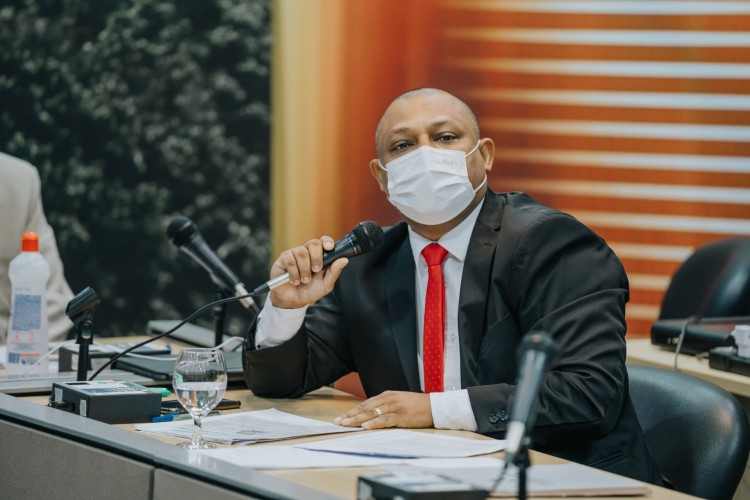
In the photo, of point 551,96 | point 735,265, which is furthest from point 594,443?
point 551,96

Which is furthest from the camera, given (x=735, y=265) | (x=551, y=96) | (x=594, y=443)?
(x=551, y=96)

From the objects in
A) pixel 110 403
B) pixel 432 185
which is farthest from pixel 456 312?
pixel 110 403

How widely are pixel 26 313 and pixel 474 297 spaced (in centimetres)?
113

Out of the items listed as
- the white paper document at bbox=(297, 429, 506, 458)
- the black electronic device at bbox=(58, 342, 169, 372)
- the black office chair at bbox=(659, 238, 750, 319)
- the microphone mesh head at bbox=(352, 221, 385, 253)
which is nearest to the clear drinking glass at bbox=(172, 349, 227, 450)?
the white paper document at bbox=(297, 429, 506, 458)

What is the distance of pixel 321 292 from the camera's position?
7.64ft

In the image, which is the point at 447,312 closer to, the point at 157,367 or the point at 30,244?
the point at 157,367

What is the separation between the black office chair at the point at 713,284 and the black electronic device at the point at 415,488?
8.60ft

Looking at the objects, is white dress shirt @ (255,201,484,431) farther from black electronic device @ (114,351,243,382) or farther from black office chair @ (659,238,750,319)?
black office chair @ (659,238,750,319)

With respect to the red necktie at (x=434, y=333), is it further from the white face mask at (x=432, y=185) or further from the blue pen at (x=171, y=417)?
the blue pen at (x=171, y=417)

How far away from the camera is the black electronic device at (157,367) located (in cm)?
243

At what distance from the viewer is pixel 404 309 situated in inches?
95.3

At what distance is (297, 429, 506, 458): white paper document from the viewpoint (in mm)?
1754

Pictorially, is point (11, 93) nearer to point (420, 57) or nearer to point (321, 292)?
point (420, 57)

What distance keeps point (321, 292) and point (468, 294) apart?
327 millimetres
